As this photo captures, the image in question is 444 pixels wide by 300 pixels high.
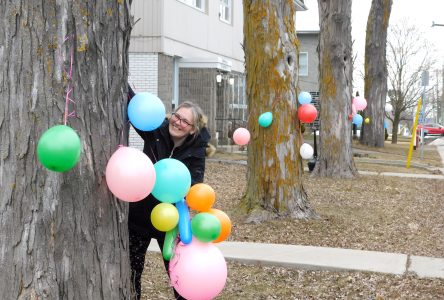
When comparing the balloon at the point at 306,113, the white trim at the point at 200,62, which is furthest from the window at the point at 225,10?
the balloon at the point at 306,113

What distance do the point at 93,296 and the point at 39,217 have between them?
0.47m

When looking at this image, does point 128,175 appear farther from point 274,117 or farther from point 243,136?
point 243,136

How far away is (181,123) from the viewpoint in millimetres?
4094

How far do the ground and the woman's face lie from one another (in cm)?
188

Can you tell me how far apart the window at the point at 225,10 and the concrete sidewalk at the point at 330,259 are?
17.6 metres

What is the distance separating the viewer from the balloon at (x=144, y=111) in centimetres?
329

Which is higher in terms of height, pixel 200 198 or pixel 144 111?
pixel 144 111

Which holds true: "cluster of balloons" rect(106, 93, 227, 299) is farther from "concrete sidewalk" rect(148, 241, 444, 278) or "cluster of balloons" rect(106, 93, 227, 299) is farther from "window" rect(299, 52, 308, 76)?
"window" rect(299, 52, 308, 76)

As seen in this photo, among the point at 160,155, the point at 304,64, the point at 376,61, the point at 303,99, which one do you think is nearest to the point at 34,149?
the point at 160,155

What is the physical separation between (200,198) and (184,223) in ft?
0.65

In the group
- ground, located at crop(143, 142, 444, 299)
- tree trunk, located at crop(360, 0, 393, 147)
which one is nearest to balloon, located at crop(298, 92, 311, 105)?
ground, located at crop(143, 142, 444, 299)

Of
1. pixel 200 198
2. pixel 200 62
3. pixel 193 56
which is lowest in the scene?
pixel 200 198

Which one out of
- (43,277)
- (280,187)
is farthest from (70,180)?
(280,187)

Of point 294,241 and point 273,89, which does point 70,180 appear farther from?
point 273,89
